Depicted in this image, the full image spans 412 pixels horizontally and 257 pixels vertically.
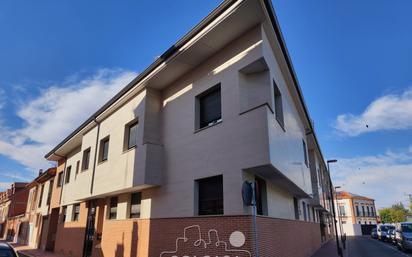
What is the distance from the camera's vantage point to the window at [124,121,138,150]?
11992 millimetres

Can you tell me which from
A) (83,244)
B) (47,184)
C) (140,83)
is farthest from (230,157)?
(47,184)

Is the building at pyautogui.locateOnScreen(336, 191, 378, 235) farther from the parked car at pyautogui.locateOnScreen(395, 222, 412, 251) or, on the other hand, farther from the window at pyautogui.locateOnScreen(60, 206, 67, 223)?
the window at pyautogui.locateOnScreen(60, 206, 67, 223)

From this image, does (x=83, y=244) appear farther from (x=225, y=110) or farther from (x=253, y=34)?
(x=253, y=34)

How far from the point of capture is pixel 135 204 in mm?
11445

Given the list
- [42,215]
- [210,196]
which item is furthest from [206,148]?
[42,215]

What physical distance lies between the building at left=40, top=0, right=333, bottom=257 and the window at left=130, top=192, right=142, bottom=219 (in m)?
0.04

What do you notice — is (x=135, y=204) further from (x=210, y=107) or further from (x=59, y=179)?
(x=59, y=179)

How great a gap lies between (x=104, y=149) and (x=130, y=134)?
112 inches

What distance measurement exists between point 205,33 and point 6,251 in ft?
27.8

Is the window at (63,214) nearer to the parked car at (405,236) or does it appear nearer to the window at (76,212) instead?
the window at (76,212)

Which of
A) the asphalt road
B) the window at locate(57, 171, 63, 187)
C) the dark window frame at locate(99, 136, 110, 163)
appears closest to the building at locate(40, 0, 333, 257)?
the dark window frame at locate(99, 136, 110, 163)

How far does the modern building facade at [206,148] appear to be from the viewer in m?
7.45

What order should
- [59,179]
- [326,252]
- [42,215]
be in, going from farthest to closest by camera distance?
[42,215]
[59,179]
[326,252]

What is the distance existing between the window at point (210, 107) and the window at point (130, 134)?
3716 mm
